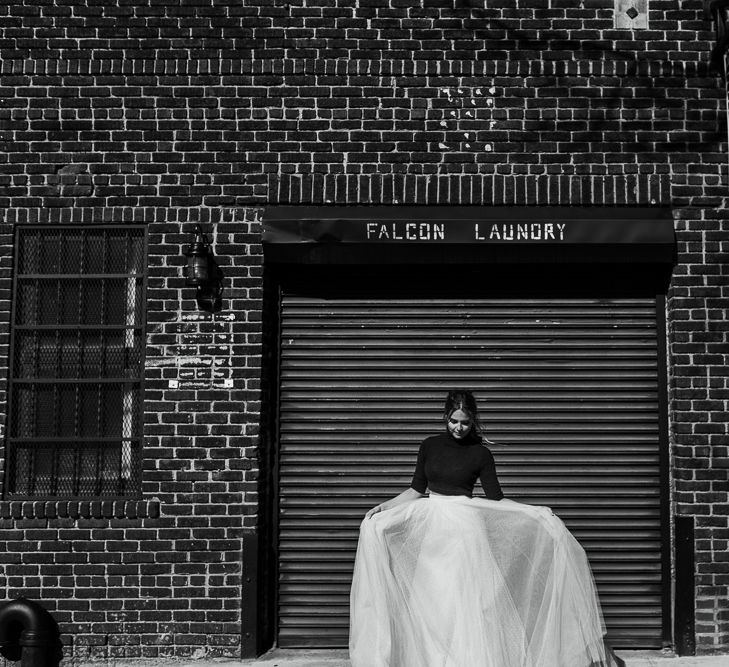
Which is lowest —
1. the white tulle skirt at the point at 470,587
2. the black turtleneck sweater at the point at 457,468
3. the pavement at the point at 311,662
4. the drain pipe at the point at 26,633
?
the pavement at the point at 311,662

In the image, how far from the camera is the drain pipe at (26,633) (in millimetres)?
6352

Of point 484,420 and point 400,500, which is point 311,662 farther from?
point 484,420

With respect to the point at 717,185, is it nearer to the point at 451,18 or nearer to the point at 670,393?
the point at 670,393

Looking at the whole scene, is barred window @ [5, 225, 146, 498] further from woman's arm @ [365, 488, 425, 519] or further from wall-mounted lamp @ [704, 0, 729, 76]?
wall-mounted lamp @ [704, 0, 729, 76]

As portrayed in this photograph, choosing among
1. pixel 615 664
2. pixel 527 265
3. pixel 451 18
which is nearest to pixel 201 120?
pixel 451 18

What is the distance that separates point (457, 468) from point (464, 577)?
26.4 inches

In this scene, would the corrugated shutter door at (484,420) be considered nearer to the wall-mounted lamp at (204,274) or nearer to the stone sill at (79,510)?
the wall-mounted lamp at (204,274)

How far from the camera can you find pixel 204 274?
7.07 m

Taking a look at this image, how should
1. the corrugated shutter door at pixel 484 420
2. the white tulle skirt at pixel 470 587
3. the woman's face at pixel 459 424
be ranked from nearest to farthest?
1. the white tulle skirt at pixel 470 587
2. the woman's face at pixel 459 424
3. the corrugated shutter door at pixel 484 420

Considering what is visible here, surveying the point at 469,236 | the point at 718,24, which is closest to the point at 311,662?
the point at 469,236

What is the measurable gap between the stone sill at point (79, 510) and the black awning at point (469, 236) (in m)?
2.16

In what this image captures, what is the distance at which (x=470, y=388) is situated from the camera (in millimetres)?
7379

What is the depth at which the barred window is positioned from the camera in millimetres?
7164

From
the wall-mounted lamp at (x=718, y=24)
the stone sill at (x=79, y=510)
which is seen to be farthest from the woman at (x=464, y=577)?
the wall-mounted lamp at (x=718, y=24)
